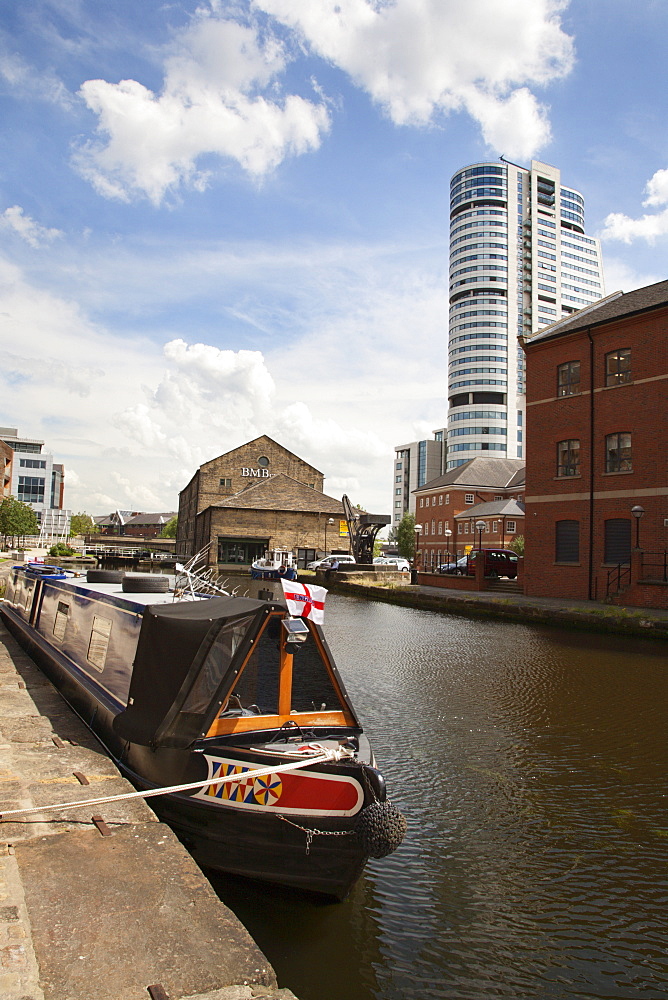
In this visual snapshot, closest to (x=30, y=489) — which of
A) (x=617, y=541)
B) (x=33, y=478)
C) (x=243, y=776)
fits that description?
(x=33, y=478)

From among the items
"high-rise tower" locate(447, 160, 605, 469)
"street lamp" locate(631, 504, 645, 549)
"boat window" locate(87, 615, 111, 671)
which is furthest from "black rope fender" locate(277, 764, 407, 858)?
"high-rise tower" locate(447, 160, 605, 469)

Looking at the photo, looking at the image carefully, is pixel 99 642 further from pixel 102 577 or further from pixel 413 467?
pixel 413 467

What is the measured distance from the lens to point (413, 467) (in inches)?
5551

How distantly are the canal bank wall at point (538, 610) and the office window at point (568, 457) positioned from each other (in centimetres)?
488

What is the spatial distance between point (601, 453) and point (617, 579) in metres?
4.61

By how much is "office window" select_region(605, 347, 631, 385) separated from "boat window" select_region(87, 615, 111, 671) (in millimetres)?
21509

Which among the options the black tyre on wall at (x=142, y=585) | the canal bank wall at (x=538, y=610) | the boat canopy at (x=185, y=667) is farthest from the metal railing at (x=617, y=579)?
the boat canopy at (x=185, y=667)

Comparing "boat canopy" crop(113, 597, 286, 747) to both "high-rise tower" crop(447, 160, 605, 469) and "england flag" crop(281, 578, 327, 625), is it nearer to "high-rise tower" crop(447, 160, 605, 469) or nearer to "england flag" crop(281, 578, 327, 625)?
"england flag" crop(281, 578, 327, 625)

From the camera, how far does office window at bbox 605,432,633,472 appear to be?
2372 centimetres

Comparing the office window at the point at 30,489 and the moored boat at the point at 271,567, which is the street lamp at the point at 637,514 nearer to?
the moored boat at the point at 271,567

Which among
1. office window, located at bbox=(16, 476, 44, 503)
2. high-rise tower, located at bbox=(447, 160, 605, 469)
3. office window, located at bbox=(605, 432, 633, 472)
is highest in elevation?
high-rise tower, located at bbox=(447, 160, 605, 469)

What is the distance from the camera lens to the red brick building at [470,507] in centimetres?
5760

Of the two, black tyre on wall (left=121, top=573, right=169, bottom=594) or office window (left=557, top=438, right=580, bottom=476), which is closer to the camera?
black tyre on wall (left=121, top=573, right=169, bottom=594)

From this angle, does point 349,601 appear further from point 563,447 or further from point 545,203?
point 545,203
